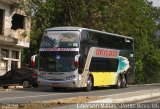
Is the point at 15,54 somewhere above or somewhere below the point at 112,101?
above

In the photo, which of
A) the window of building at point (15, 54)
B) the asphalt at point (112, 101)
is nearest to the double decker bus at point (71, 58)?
the asphalt at point (112, 101)

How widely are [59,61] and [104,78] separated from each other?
479 centimetres

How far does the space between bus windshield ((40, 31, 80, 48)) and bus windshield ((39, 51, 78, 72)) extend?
46 cm

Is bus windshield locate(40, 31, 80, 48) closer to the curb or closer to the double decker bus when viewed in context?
the double decker bus

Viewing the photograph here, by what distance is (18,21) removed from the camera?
46281mm

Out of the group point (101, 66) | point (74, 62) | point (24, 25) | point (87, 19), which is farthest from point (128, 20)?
point (74, 62)

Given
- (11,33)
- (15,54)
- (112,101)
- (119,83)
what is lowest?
(119,83)

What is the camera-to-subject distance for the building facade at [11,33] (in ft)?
140

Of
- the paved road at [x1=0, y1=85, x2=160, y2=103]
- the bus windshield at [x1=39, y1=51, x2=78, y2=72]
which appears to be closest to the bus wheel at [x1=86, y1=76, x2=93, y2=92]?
the paved road at [x1=0, y1=85, x2=160, y2=103]

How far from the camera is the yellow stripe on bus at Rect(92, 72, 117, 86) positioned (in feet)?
101

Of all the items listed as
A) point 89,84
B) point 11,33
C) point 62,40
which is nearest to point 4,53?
point 11,33

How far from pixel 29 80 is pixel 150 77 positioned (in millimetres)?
34852

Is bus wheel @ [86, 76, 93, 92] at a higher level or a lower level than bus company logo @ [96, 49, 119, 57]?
lower

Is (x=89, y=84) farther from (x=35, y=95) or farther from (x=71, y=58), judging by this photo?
(x=35, y=95)
